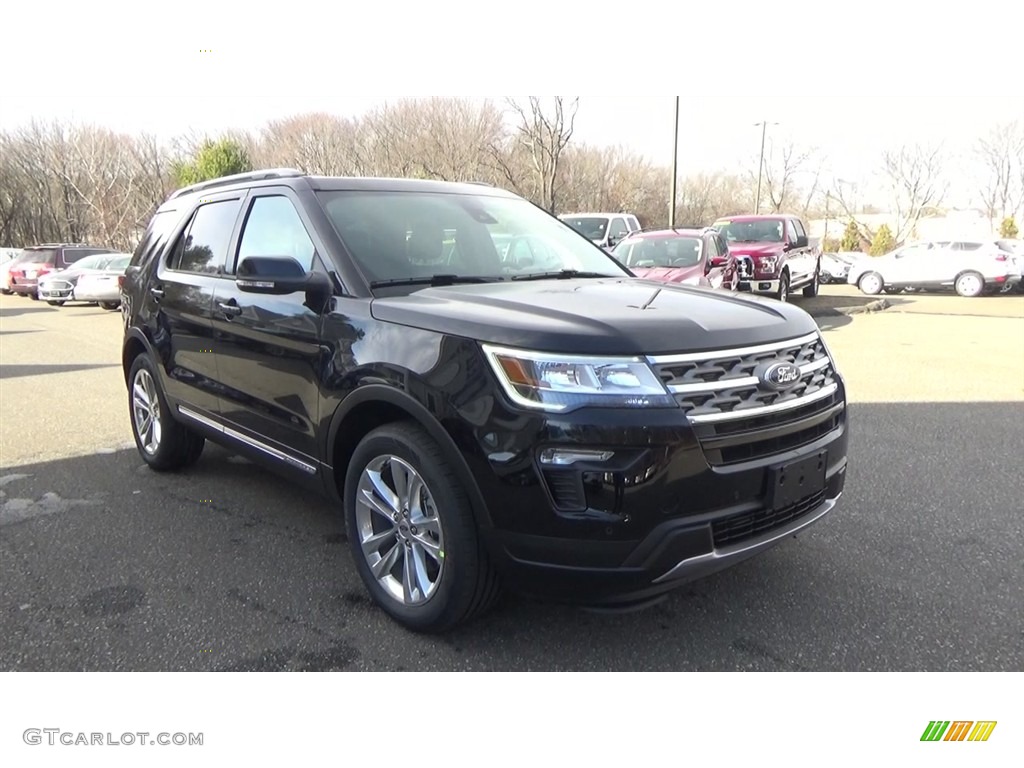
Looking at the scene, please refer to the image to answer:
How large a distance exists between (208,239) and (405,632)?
8.65ft

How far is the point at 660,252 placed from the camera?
11.3 meters

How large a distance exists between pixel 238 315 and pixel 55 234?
46913 mm

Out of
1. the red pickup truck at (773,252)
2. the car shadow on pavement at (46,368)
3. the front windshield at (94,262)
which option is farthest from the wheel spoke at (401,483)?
the front windshield at (94,262)

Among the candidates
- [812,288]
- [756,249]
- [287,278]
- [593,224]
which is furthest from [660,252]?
[287,278]

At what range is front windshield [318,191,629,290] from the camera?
3.31 meters

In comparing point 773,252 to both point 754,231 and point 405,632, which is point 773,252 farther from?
point 405,632

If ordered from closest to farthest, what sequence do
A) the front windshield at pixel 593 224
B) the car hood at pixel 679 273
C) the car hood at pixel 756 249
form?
the car hood at pixel 679 273 < the car hood at pixel 756 249 < the front windshield at pixel 593 224

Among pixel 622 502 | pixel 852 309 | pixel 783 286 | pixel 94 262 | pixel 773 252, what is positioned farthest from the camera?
pixel 94 262

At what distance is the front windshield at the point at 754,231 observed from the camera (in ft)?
49.0

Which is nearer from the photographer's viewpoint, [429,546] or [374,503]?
[429,546]

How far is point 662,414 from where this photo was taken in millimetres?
2357

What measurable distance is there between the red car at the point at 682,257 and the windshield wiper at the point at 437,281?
7248 millimetres

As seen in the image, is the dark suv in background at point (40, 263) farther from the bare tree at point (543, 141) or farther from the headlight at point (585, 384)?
the headlight at point (585, 384)
